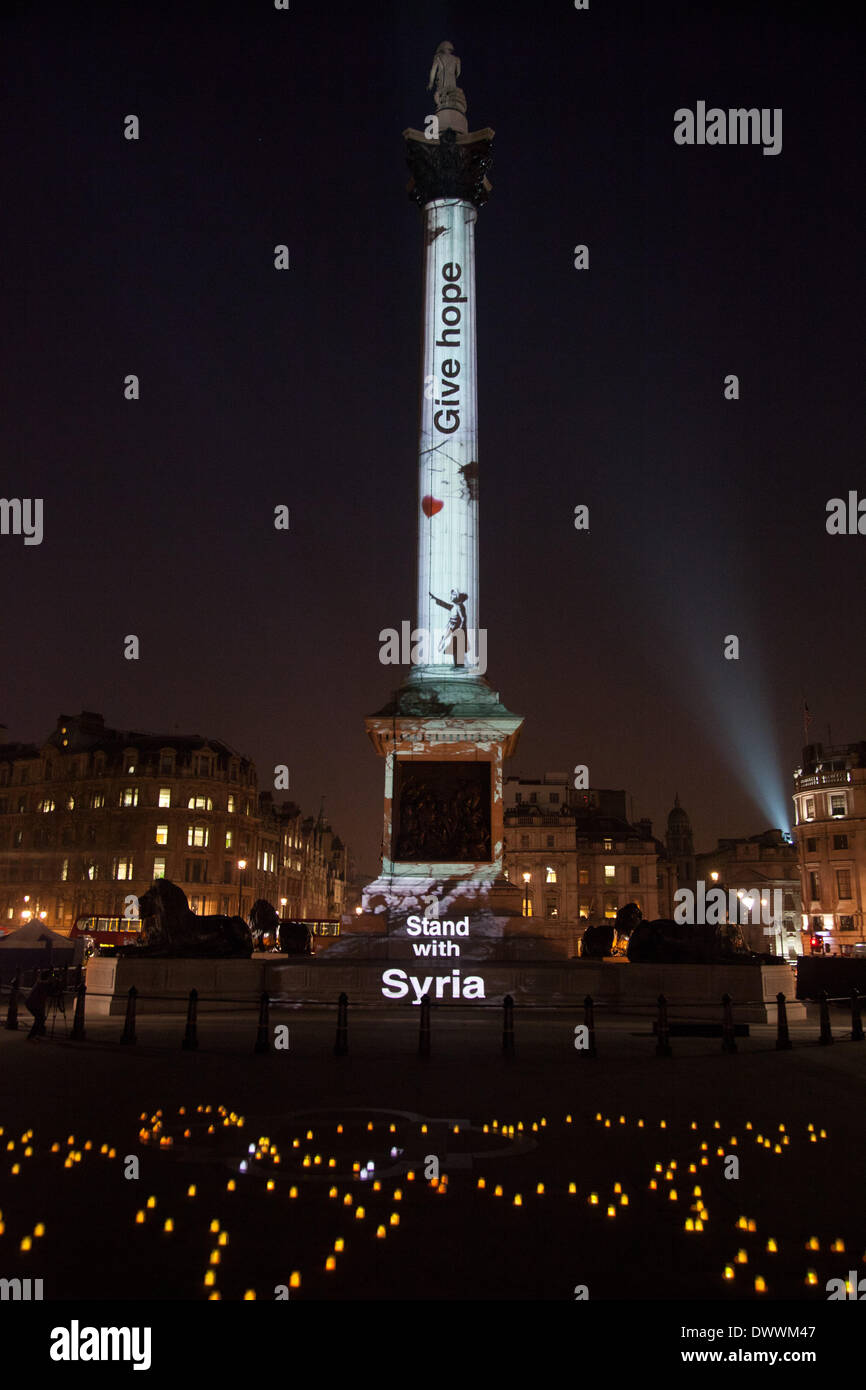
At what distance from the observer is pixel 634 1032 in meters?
18.5

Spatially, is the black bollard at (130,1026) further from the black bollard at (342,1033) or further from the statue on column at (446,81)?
the statue on column at (446,81)

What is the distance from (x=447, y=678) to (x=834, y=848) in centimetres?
5782

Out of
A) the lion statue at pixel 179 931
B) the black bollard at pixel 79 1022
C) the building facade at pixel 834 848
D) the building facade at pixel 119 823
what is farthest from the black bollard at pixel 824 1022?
the building facade at pixel 119 823

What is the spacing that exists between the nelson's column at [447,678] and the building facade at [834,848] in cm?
5140

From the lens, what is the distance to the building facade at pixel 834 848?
73.6 meters

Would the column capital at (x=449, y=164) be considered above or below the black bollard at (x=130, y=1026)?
above

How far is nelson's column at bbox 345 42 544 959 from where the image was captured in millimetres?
26812

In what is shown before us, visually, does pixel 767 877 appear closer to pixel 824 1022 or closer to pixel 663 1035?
pixel 824 1022

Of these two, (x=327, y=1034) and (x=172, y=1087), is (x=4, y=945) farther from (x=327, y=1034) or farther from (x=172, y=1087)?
(x=172, y=1087)

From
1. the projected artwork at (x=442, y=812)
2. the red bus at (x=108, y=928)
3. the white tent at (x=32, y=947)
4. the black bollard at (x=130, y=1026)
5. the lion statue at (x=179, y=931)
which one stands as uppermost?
the projected artwork at (x=442, y=812)

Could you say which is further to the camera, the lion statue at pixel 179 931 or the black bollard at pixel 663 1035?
the lion statue at pixel 179 931

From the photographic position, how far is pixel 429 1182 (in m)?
7.32

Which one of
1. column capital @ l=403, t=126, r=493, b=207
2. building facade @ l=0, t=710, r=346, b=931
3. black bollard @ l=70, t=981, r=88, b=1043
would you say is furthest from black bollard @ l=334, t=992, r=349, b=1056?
building facade @ l=0, t=710, r=346, b=931

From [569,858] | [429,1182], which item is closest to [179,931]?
[429,1182]
